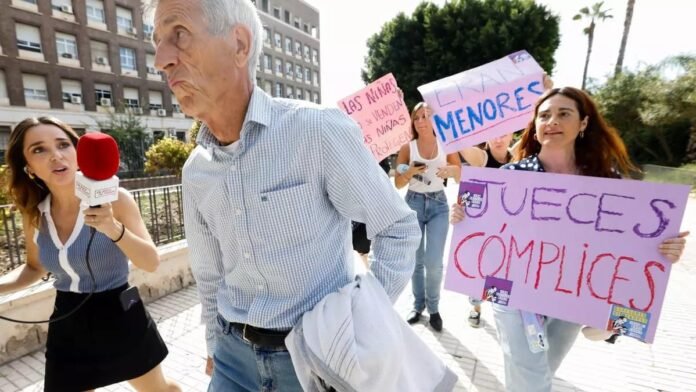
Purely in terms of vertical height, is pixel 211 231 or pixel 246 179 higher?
pixel 246 179

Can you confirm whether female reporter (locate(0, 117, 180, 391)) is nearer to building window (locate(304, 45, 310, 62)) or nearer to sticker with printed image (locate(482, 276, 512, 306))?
sticker with printed image (locate(482, 276, 512, 306))

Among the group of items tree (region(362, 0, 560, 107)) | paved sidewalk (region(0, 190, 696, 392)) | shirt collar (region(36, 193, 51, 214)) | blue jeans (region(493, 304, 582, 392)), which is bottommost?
paved sidewalk (region(0, 190, 696, 392))

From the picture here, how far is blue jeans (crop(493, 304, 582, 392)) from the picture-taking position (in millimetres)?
1809

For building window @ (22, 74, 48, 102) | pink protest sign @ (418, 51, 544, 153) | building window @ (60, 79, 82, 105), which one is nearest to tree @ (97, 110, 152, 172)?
building window @ (60, 79, 82, 105)

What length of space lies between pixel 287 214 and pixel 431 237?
2.43m

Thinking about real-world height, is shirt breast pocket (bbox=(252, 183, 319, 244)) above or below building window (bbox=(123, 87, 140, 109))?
below

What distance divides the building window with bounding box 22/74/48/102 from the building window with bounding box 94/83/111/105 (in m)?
2.88

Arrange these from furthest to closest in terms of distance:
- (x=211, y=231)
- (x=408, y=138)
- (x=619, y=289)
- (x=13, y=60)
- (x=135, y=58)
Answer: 1. (x=135, y=58)
2. (x=13, y=60)
3. (x=408, y=138)
4. (x=619, y=289)
5. (x=211, y=231)

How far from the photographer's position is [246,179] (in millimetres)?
1160

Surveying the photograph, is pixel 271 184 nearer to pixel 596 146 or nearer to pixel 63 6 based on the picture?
pixel 596 146

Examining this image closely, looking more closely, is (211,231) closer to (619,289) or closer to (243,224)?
(243,224)

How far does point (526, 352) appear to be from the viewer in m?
1.83

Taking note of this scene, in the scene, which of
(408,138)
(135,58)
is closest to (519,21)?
(408,138)

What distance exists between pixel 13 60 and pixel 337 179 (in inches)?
1141
